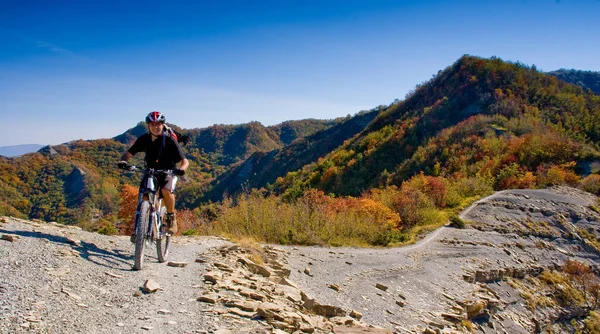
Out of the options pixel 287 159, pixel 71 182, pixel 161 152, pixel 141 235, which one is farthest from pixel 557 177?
pixel 71 182

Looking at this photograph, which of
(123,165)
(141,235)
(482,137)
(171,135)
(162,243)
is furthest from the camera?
(482,137)

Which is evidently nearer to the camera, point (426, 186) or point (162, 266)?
point (162, 266)

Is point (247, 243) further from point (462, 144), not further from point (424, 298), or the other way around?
point (462, 144)

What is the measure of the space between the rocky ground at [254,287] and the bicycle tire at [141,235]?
16 centimetres

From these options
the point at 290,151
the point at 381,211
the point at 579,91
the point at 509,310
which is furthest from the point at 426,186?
the point at 290,151

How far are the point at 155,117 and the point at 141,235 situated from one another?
70.9 inches

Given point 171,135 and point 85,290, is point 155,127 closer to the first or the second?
point 171,135

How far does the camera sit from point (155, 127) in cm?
575

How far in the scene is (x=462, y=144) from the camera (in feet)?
132

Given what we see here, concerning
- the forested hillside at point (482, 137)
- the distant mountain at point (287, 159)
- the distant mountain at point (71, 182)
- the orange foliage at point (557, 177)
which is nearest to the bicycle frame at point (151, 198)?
the forested hillside at point (482, 137)

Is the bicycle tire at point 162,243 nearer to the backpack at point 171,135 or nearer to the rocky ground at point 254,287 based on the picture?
the rocky ground at point 254,287

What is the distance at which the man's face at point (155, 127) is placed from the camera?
5.74 metres

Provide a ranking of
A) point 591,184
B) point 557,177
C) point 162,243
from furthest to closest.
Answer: point 557,177 → point 591,184 → point 162,243

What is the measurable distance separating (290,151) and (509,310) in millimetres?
99559
